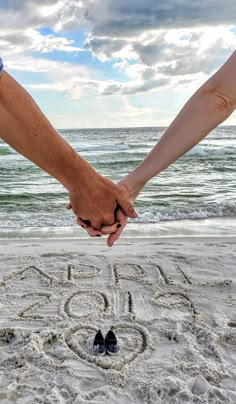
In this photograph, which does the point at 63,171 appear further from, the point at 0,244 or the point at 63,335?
the point at 0,244

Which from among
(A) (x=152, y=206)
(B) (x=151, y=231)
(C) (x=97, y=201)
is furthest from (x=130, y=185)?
(A) (x=152, y=206)

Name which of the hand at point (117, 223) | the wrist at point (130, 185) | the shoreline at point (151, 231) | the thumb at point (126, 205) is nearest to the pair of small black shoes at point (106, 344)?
the hand at point (117, 223)

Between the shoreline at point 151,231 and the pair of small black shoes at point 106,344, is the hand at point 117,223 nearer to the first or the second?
the pair of small black shoes at point 106,344

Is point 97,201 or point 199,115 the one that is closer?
point 199,115

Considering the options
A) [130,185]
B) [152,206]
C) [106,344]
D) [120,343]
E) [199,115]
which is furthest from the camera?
[152,206]

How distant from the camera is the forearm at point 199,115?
253 cm

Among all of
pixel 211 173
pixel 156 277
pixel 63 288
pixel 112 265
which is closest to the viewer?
pixel 63 288

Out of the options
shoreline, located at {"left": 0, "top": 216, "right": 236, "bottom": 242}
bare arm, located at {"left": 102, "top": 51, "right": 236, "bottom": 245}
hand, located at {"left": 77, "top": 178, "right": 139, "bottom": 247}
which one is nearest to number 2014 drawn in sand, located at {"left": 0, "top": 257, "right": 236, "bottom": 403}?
hand, located at {"left": 77, "top": 178, "right": 139, "bottom": 247}

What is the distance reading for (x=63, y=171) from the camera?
8.30 ft

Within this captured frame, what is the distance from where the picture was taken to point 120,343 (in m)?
2.87

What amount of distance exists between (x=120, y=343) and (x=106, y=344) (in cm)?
13

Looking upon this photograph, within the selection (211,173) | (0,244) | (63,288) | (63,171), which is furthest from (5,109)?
(211,173)

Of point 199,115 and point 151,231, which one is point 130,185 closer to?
point 199,115

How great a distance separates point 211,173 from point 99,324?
11.7 m
